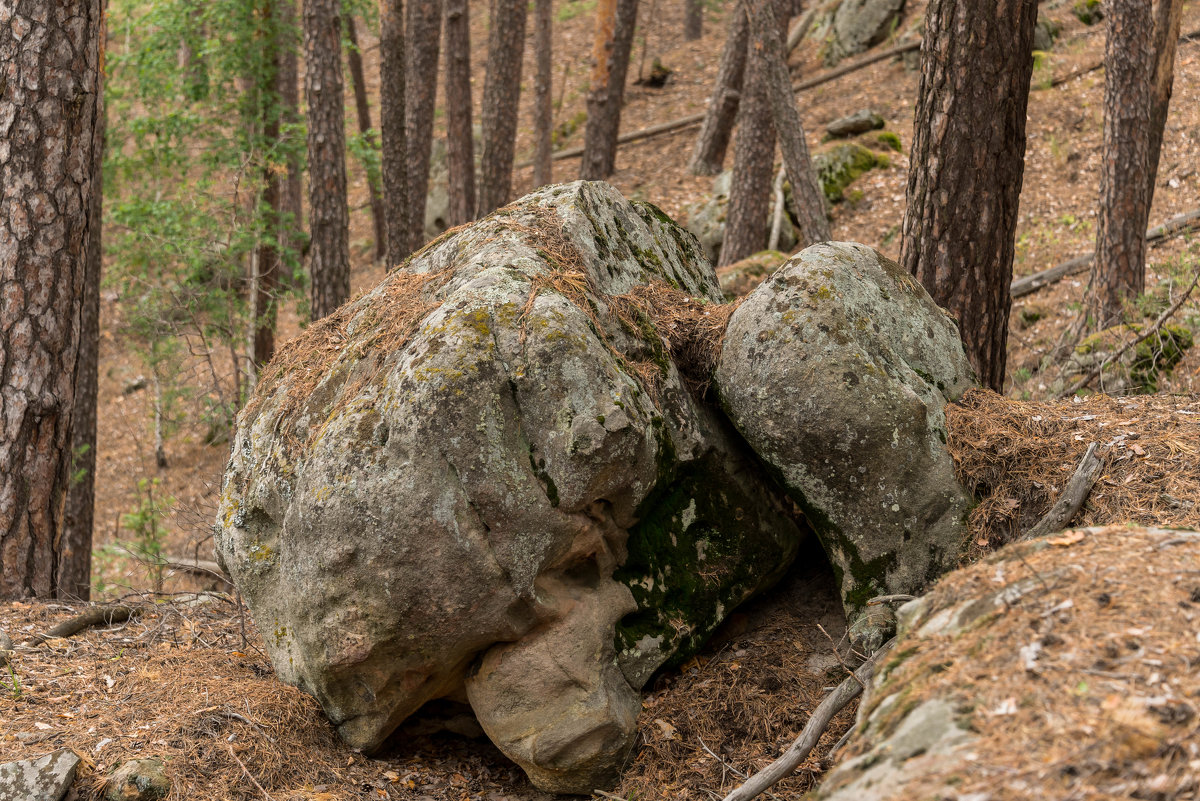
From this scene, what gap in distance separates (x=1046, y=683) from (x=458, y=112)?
502 inches

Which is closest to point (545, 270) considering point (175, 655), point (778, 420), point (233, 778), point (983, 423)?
point (778, 420)

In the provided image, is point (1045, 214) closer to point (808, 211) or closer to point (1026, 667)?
point (808, 211)

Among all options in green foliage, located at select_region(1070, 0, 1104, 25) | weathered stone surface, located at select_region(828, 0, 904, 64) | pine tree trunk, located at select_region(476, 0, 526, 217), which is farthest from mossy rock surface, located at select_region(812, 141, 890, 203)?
green foliage, located at select_region(1070, 0, 1104, 25)

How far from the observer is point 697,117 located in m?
18.0

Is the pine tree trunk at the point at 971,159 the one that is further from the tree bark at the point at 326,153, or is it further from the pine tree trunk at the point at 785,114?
the tree bark at the point at 326,153

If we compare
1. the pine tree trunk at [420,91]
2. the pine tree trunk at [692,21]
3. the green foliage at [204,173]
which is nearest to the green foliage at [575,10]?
the pine tree trunk at [692,21]

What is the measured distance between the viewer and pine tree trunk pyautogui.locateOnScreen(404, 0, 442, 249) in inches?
512

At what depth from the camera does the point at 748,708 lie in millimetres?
4625

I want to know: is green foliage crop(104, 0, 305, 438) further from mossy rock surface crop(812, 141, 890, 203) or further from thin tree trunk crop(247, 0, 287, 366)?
mossy rock surface crop(812, 141, 890, 203)

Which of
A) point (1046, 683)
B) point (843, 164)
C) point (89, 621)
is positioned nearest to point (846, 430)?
point (1046, 683)

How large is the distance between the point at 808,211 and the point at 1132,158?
307cm

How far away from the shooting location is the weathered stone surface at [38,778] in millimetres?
3879

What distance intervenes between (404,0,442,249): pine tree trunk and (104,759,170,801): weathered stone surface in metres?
9.78

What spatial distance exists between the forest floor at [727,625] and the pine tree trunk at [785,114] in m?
2.72
